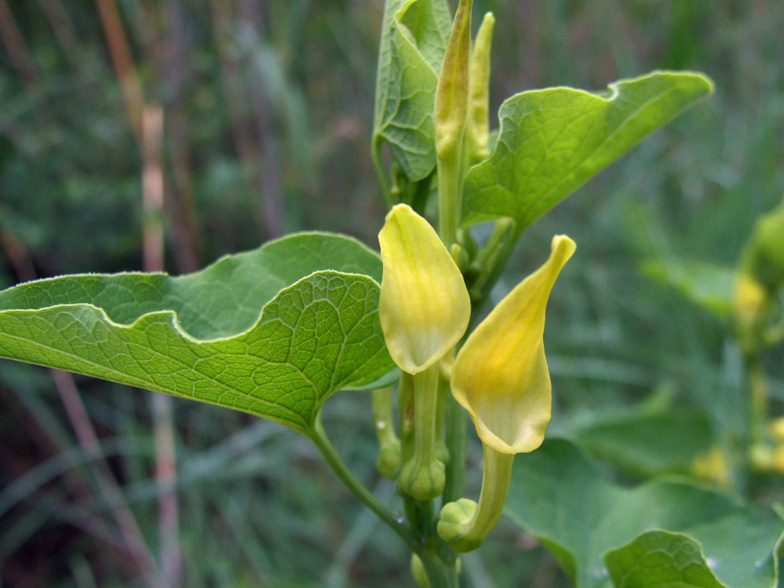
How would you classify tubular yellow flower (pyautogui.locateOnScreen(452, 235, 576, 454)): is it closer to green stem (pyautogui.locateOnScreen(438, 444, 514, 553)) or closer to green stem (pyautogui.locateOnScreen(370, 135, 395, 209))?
green stem (pyautogui.locateOnScreen(438, 444, 514, 553))

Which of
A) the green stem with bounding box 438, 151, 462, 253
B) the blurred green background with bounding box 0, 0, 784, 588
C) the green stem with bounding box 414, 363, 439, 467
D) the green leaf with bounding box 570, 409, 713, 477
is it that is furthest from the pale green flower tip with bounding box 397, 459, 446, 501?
the blurred green background with bounding box 0, 0, 784, 588

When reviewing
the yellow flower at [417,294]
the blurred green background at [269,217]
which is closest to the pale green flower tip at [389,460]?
the yellow flower at [417,294]

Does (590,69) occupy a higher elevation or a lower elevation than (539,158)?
lower

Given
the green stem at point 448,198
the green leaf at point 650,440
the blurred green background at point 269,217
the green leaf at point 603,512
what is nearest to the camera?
the green stem at point 448,198

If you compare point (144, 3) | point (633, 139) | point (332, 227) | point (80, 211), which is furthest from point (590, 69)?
point (633, 139)

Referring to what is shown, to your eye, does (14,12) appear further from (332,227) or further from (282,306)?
(282,306)

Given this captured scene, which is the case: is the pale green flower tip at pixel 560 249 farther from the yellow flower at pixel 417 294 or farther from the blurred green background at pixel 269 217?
the blurred green background at pixel 269 217
